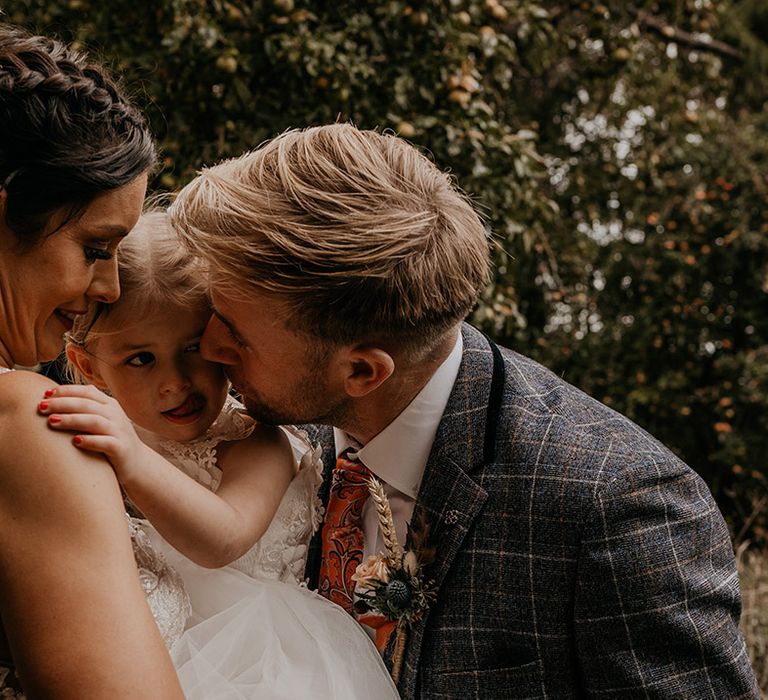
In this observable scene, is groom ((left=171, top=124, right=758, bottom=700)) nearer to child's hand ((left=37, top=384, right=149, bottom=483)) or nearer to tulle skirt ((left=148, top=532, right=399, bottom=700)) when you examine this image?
tulle skirt ((left=148, top=532, right=399, bottom=700))

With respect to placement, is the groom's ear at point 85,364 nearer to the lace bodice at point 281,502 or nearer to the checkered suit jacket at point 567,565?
the lace bodice at point 281,502

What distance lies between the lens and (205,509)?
1936mm

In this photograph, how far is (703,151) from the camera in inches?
258

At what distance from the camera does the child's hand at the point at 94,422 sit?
54.8 inches

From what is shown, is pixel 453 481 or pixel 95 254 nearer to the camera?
pixel 95 254

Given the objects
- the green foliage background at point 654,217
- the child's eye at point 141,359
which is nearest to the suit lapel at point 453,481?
the child's eye at point 141,359

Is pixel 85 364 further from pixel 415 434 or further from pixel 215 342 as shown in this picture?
pixel 415 434

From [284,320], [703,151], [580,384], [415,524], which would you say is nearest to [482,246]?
[284,320]

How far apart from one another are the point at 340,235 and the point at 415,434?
1.82 feet

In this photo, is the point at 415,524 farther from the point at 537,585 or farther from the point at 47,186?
the point at 47,186

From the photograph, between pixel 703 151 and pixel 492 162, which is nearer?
pixel 492 162

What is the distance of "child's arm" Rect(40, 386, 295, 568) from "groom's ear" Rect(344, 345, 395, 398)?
263 mm

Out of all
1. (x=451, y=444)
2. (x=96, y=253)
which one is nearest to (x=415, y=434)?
(x=451, y=444)

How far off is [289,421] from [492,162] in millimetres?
2068
